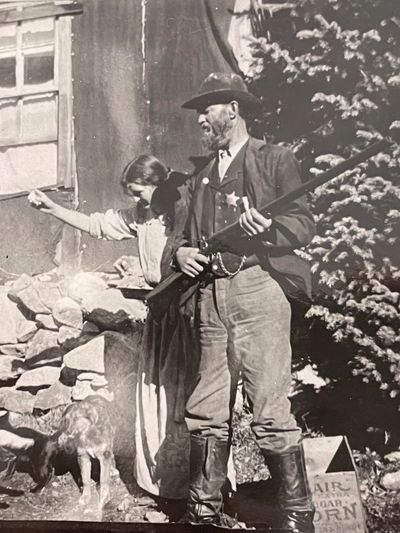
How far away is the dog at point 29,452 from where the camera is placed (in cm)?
611

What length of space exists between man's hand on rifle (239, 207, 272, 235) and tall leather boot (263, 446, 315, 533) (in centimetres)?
157

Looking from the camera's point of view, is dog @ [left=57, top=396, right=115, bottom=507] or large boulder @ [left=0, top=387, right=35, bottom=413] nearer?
dog @ [left=57, top=396, right=115, bottom=507]

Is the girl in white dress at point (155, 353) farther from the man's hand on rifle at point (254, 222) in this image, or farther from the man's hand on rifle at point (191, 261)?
the man's hand on rifle at point (254, 222)

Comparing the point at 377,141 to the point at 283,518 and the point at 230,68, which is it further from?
the point at 283,518

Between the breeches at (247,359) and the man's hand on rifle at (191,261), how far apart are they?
6.6 inches

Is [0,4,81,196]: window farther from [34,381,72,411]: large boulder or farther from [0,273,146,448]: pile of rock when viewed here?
[34,381,72,411]: large boulder

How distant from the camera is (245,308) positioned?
19.4 ft

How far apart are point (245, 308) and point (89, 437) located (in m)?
1.52

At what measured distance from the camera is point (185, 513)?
5773 millimetres

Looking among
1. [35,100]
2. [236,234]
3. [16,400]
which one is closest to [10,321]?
[16,400]

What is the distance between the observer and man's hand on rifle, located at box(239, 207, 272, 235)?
5.93 metres

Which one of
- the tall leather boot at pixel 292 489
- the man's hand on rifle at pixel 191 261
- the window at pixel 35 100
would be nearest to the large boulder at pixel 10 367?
the window at pixel 35 100

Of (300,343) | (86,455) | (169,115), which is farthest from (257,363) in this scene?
(169,115)

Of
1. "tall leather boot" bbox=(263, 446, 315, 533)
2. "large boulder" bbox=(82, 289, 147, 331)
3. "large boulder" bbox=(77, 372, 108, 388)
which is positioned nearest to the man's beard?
"large boulder" bbox=(82, 289, 147, 331)
